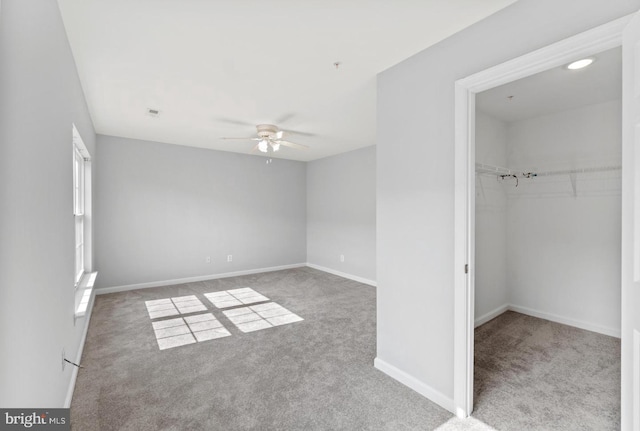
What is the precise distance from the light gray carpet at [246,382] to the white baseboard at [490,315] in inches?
47.1

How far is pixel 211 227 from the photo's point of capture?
18.8ft

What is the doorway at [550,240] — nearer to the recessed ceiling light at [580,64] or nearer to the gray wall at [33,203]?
the recessed ceiling light at [580,64]

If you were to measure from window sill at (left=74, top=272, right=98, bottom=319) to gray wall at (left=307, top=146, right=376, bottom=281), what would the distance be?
4055mm

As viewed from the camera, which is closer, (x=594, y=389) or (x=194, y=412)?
(x=194, y=412)

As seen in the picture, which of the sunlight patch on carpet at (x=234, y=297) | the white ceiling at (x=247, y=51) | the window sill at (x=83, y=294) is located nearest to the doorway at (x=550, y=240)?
the white ceiling at (x=247, y=51)

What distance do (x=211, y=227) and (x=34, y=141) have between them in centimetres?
448

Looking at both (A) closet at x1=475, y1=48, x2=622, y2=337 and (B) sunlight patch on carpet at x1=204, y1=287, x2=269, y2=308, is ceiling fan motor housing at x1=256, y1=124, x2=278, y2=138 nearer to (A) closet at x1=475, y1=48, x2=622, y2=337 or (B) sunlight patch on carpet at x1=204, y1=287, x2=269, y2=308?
(B) sunlight patch on carpet at x1=204, y1=287, x2=269, y2=308

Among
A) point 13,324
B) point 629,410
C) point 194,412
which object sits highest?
point 13,324

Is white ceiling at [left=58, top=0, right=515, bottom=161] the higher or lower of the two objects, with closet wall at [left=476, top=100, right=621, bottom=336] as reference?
higher

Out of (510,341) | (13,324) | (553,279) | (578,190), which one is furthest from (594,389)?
(13,324)

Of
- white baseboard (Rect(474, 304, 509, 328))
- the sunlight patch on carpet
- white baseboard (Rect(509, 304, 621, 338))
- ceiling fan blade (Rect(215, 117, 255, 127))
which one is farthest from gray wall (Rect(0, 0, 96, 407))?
white baseboard (Rect(509, 304, 621, 338))

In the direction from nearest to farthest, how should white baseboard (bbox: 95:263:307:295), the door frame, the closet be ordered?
the door frame, the closet, white baseboard (bbox: 95:263:307:295)

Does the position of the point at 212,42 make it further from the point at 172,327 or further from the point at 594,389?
the point at 594,389

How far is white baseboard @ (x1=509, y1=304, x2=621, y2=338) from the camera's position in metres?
3.10
